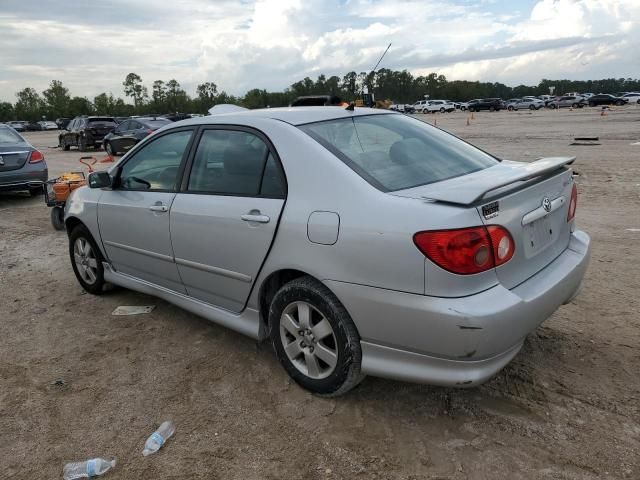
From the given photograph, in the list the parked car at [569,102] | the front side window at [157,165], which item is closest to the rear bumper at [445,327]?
the front side window at [157,165]

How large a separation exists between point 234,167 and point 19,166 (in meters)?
8.67

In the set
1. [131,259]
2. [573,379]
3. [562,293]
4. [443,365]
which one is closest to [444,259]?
[443,365]

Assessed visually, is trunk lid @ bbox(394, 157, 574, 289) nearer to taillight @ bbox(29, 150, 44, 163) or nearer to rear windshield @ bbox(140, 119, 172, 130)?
taillight @ bbox(29, 150, 44, 163)

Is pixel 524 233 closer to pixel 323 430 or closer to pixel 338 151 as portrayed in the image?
pixel 338 151

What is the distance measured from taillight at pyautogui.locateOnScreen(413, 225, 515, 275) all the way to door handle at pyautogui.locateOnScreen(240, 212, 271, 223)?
96 centimetres

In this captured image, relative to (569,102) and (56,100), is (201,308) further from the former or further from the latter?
(56,100)

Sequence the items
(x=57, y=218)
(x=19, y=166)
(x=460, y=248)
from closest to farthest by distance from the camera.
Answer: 1. (x=460, y=248)
2. (x=57, y=218)
3. (x=19, y=166)

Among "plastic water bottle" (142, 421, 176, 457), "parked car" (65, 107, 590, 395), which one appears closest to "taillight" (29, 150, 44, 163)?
"parked car" (65, 107, 590, 395)

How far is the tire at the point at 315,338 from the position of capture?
2.72 metres

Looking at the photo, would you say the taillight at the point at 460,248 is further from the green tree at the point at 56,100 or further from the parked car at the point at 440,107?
the green tree at the point at 56,100

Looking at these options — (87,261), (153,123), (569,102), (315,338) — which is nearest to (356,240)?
(315,338)

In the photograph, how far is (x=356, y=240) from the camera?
100 inches

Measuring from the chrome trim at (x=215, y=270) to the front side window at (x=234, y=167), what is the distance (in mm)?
485

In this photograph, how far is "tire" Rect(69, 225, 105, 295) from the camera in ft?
15.4
